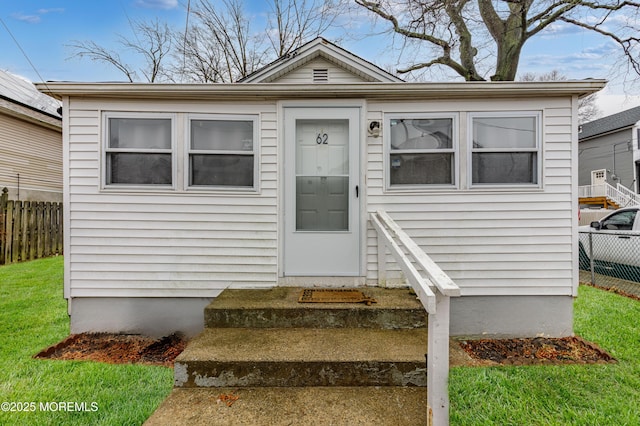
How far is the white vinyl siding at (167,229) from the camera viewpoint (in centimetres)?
378

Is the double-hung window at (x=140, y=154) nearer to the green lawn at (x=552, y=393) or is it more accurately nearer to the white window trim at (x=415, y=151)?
the white window trim at (x=415, y=151)

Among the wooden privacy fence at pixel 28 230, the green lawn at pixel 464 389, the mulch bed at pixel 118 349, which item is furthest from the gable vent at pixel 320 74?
the wooden privacy fence at pixel 28 230

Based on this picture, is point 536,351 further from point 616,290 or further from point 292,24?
point 292,24

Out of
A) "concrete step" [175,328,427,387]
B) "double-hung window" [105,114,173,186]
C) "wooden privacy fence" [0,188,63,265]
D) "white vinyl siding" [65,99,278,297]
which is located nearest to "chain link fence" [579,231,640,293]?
"concrete step" [175,328,427,387]

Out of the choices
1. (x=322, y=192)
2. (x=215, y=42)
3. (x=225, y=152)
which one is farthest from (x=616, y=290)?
(x=215, y=42)

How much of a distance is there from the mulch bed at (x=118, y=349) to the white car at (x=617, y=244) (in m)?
7.54

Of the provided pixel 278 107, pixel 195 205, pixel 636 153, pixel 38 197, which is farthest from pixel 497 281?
pixel 636 153

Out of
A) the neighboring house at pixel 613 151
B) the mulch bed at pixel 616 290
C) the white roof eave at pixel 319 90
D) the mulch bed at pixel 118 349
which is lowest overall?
the mulch bed at pixel 118 349

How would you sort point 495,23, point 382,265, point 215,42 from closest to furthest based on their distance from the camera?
point 382,265 → point 495,23 → point 215,42

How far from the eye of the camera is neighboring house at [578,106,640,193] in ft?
55.2

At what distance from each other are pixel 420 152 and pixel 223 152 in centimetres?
240

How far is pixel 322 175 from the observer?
3.87m

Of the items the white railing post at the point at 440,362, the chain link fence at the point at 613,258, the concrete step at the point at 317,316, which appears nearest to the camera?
the white railing post at the point at 440,362

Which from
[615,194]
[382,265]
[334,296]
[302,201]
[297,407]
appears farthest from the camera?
[615,194]
